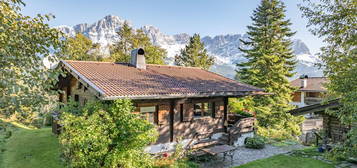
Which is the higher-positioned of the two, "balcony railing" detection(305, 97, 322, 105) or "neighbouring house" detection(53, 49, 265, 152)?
"neighbouring house" detection(53, 49, 265, 152)

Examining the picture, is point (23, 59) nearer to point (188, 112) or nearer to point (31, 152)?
point (188, 112)

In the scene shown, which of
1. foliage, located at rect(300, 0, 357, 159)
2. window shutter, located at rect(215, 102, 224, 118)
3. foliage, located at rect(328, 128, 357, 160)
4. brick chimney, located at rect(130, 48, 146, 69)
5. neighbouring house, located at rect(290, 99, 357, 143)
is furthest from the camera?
brick chimney, located at rect(130, 48, 146, 69)

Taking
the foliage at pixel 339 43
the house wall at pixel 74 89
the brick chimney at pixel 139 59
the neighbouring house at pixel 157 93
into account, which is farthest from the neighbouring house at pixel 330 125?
the house wall at pixel 74 89

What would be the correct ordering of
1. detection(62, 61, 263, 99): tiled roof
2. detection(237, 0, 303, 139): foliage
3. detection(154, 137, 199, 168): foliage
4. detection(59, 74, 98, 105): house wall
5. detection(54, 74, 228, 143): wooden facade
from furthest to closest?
detection(237, 0, 303, 139): foliage
detection(59, 74, 98, 105): house wall
detection(54, 74, 228, 143): wooden facade
detection(154, 137, 199, 168): foliage
detection(62, 61, 263, 99): tiled roof

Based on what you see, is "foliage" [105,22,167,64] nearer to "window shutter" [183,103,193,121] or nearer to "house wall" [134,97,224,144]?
"house wall" [134,97,224,144]

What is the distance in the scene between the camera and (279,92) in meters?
19.9

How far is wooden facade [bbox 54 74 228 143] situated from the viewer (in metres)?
9.84

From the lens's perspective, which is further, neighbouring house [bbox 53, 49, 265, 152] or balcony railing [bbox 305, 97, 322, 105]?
balcony railing [bbox 305, 97, 322, 105]

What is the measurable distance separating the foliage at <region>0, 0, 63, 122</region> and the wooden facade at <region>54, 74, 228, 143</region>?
4.74 m

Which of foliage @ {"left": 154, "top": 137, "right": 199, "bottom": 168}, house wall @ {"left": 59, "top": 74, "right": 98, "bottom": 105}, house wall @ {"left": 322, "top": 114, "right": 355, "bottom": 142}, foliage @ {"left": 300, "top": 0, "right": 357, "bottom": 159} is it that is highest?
foliage @ {"left": 300, "top": 0, "right": 357, "bottom": 159}

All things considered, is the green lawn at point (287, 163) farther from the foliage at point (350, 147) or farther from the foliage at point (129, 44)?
the foliage at point (129, 44)

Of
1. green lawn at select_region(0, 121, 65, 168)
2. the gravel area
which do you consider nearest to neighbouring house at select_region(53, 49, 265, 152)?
the gravel area

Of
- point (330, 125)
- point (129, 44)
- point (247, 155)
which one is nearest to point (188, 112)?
point (247, 155)

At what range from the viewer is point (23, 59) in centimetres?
384
